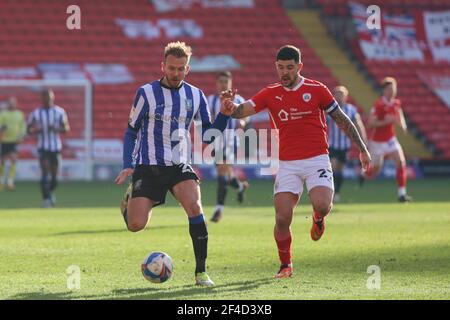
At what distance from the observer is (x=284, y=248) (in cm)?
962

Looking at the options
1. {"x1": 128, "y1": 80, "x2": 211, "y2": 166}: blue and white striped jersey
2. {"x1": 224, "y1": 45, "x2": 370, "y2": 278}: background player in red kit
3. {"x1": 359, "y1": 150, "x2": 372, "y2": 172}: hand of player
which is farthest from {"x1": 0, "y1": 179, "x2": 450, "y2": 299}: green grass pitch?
{"x1": 128, "y1": 80, "x2": 211, "y2": 166}: blue and white striped jersey

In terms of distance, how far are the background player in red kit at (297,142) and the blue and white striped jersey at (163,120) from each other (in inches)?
19.8

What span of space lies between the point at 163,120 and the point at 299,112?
1.27m

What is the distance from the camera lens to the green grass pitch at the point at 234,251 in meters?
8.61

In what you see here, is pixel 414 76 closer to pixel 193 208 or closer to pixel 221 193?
pixel 221 193

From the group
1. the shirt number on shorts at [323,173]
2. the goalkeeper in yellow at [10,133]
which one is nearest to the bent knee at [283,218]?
the shirt number on shorts at [323,173]

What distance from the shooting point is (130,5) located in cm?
3262

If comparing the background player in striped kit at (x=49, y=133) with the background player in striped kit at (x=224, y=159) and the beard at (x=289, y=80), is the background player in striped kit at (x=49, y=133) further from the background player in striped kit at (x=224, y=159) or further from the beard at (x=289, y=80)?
the beard at (x=289, y=80)

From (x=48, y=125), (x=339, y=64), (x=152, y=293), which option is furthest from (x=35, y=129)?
(x=339, y=64)

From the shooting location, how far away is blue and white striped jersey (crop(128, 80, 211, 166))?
9.24m

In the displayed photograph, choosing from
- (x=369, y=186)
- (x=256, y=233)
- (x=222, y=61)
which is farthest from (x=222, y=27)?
(x=256, y=233)
